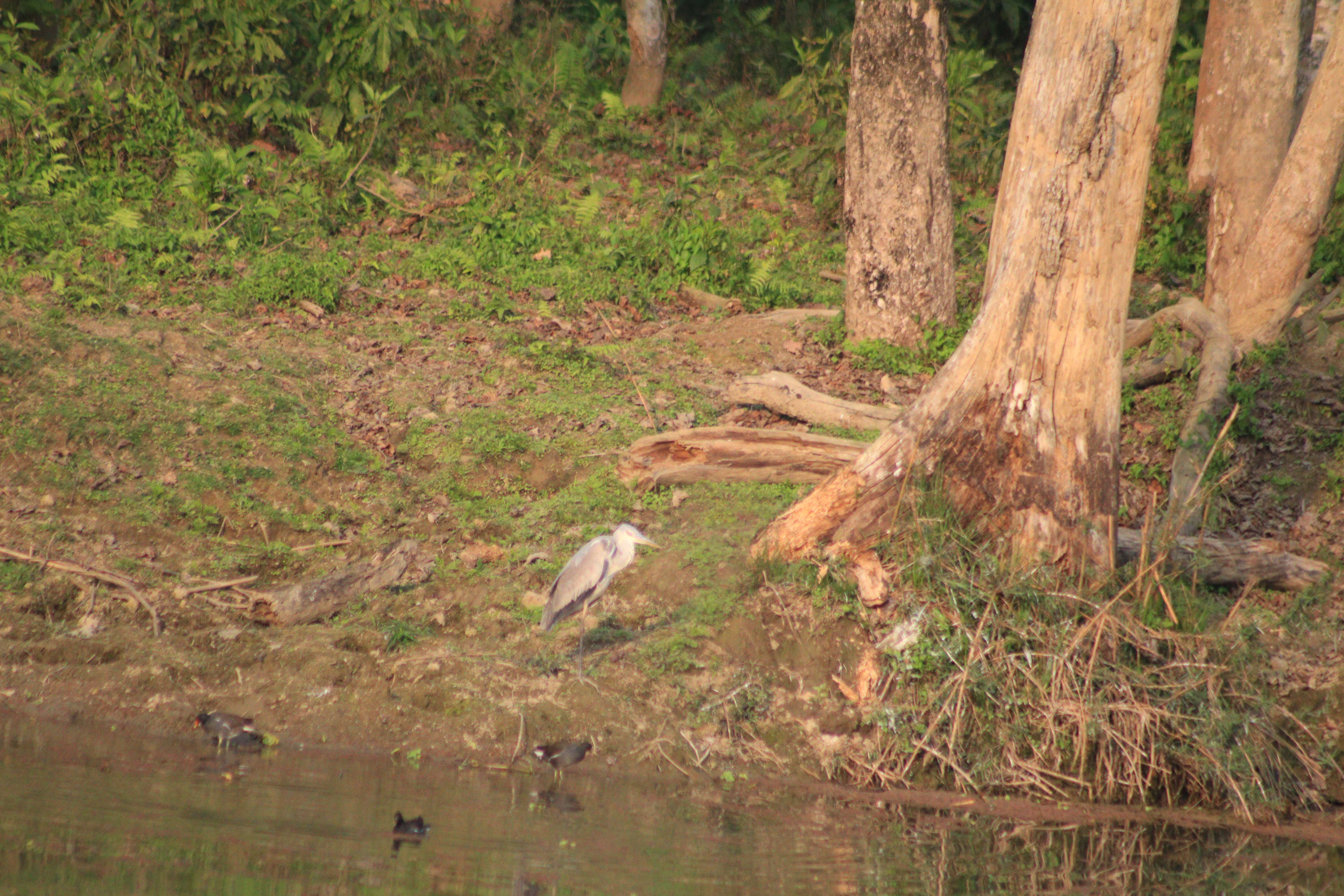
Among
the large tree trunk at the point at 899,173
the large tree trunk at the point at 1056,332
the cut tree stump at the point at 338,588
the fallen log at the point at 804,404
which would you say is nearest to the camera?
the large tree trunk at the point at 1056,332

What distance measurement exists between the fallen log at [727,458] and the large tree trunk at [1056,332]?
4.36 feet

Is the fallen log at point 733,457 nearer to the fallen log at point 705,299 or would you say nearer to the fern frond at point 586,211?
the fallen log at point 705,299

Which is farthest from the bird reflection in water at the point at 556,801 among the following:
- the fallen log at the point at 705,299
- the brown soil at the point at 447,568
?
the fallen log at the point at 705,299

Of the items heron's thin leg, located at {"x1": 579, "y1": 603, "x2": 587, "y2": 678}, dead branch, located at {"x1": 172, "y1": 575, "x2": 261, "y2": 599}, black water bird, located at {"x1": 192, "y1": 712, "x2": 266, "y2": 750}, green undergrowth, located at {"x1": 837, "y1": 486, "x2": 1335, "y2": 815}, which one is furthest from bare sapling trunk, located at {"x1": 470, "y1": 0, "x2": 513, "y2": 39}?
green undergrowth, located at {"x1": 837, "y1": 486, "x2": 1335, "y2": 815}

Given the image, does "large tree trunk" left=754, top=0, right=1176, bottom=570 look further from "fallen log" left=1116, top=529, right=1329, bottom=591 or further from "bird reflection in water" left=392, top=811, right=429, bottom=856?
"bird reflection in water" left=392, top=811, right=429, bottom=856

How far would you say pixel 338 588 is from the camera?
6820 mm

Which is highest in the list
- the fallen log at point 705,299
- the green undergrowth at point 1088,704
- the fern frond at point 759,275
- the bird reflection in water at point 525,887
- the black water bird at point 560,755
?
the fern frond at point 759,275

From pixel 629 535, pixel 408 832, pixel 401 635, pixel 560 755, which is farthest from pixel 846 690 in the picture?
pixel 408 832

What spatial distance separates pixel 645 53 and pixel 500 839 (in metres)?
12.2

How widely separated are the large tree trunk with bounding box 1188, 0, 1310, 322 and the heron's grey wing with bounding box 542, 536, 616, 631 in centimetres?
664

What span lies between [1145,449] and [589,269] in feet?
17.8

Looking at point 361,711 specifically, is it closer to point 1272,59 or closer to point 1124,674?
point 1124,674

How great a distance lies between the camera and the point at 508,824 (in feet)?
15.9

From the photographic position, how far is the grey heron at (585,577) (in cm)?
620
